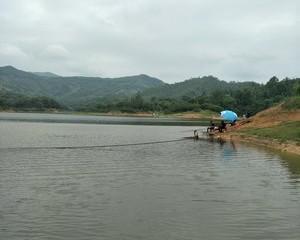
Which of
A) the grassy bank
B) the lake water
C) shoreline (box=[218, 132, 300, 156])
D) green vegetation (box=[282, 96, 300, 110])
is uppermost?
green vegetation (box=[282, 96, 300, 110])

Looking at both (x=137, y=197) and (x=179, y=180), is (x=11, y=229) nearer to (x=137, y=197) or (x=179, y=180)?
(x=137, y=197)

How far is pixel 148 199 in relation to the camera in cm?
2078

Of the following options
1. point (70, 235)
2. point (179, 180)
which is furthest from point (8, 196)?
point (179, 180)

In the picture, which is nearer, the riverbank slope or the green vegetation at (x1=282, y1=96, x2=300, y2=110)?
the riverbank slope

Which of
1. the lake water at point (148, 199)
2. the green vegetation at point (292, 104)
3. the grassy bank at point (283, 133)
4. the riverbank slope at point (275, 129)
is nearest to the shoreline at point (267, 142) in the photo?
the riverbank slope at point (275, 129)

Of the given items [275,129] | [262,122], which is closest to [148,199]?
[275,129]

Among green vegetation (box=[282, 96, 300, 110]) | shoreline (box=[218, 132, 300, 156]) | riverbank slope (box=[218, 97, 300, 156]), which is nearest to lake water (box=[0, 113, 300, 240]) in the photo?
shoreline (box=[218, 132, 300, 156])

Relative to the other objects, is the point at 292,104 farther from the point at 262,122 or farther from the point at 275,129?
the point at 275,129

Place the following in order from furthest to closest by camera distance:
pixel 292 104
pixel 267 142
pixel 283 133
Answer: pixel 292 104 → pixel 267 142 → pixel 283 133

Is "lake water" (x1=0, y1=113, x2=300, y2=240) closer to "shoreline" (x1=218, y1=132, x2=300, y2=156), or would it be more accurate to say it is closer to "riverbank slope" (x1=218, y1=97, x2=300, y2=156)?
"shoreline" (x1=218, y1=132, x2=300, y2=156)

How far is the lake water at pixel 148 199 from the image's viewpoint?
15.8 m

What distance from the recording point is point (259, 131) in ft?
192

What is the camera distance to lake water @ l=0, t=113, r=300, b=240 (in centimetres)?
1581

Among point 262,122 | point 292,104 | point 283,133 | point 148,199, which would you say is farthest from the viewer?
point 292,104
